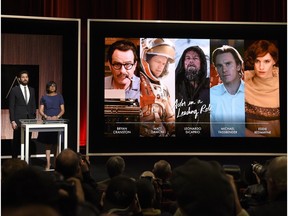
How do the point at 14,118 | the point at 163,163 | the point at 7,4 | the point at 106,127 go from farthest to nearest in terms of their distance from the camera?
the point at 7,4 → the point at 106,127 → the point at 14,118 → the point at 163,163

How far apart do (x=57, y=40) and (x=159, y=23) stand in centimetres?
169

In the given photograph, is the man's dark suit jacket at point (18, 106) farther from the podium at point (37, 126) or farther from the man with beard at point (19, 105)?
the podium at point (37, 126)

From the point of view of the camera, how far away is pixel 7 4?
232 inches

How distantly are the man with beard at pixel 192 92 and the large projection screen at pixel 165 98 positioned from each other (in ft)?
0.04

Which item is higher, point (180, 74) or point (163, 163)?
point (180, 74)

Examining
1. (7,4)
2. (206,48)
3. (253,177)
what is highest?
(7,4)

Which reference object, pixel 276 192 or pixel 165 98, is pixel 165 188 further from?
pixel 165 98

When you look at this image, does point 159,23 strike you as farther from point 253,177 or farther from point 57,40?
point 253,177

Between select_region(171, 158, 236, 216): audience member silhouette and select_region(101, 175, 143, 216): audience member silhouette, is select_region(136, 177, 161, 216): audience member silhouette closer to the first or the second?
select_region(101, 175, 143, 216): audience member silhouette

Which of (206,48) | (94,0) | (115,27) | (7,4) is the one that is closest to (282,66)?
(206,48)

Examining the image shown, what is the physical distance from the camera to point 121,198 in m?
1.65

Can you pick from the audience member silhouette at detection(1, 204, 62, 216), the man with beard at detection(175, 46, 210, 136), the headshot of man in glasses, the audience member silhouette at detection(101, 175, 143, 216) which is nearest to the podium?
the headshot of man in glasses

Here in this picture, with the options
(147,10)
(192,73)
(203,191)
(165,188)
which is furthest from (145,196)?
(147,10)

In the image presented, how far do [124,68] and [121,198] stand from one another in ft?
12.6
